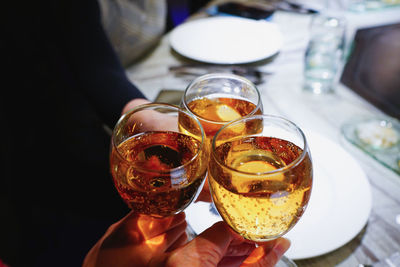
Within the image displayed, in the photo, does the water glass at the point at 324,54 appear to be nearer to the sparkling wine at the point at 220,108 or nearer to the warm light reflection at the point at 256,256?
the sparkling wine at the point at 220,108

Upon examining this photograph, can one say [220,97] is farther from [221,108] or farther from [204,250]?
[204,250]

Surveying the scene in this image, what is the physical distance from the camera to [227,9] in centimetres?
147

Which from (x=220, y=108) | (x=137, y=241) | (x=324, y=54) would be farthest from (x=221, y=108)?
(x=324, y=54)

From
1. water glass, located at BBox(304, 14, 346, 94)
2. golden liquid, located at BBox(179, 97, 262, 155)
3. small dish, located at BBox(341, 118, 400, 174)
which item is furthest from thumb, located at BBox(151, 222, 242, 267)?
water glass, located at BBox(304, 14, 346, 94)

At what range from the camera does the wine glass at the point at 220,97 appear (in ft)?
1.94

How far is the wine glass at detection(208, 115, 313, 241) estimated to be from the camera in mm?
396

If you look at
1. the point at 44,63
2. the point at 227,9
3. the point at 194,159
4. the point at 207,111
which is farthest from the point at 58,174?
the point at 227,9

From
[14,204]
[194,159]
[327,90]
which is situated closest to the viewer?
[194,159]

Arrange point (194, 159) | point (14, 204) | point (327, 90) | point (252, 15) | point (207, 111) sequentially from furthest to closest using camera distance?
point (252, 15)
point (14, 204)
point (327, 90)
point (207, 111)
point (194, 159)

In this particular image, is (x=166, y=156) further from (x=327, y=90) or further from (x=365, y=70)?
(x=365, y=70)

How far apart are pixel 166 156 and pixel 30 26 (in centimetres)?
87

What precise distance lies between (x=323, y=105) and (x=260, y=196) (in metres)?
0.61

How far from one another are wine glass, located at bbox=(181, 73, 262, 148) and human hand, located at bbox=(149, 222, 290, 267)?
0.66ft

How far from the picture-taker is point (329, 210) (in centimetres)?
59
